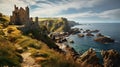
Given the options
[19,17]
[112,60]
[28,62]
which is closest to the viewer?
[28,62]

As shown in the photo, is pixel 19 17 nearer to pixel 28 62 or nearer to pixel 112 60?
pixel 112 60

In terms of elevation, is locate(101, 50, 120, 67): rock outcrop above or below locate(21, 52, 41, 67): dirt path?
below

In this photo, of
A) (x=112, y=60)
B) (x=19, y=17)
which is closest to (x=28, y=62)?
(x=112, y=60)

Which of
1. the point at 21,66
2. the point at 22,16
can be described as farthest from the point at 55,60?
the point at 22,16

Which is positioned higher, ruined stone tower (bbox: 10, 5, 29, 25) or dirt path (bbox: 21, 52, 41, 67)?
ruined stone tower (bbox: 10, 5, 29, 25)

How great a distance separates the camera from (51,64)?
21.7 metres

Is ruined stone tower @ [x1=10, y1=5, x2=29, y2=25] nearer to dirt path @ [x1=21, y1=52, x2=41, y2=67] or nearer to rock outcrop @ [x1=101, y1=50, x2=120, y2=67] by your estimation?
rock outcrop @ [x1=101, y1=50, x2=120, y2=67]

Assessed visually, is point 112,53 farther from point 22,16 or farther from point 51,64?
point 51,64

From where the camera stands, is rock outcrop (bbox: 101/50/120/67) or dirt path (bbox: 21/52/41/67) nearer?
dirt path (bbox: 21/52/41/67)

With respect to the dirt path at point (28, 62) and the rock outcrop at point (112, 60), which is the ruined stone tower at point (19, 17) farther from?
the dirt path at point (28, 62)

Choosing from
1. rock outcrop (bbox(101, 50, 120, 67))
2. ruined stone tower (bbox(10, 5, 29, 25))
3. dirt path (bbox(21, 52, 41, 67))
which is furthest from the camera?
ruined stone tower (bbox(10, 5, 29, 25))

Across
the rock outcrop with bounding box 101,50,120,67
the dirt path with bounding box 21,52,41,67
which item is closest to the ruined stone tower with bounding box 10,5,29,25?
the rock outcrop with bounding box 101,50,120,67

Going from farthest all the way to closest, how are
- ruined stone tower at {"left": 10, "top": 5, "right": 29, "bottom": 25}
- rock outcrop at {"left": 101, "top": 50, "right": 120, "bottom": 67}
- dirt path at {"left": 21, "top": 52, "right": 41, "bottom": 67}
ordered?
ruined stone tower at {"left": 10, "top": 5, "right": 29, "bottom": 25} < rock outcrop at {"left": 101, "top": 50, "right": 120, "bottom": 67} < dirt path at {"left": 21, "top": 52, "right": 41, "bottom": 67}

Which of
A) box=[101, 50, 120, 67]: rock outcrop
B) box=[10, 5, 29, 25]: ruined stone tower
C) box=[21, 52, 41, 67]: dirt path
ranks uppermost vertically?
box=[10, 5, 29, 25]: ruined stone tower
